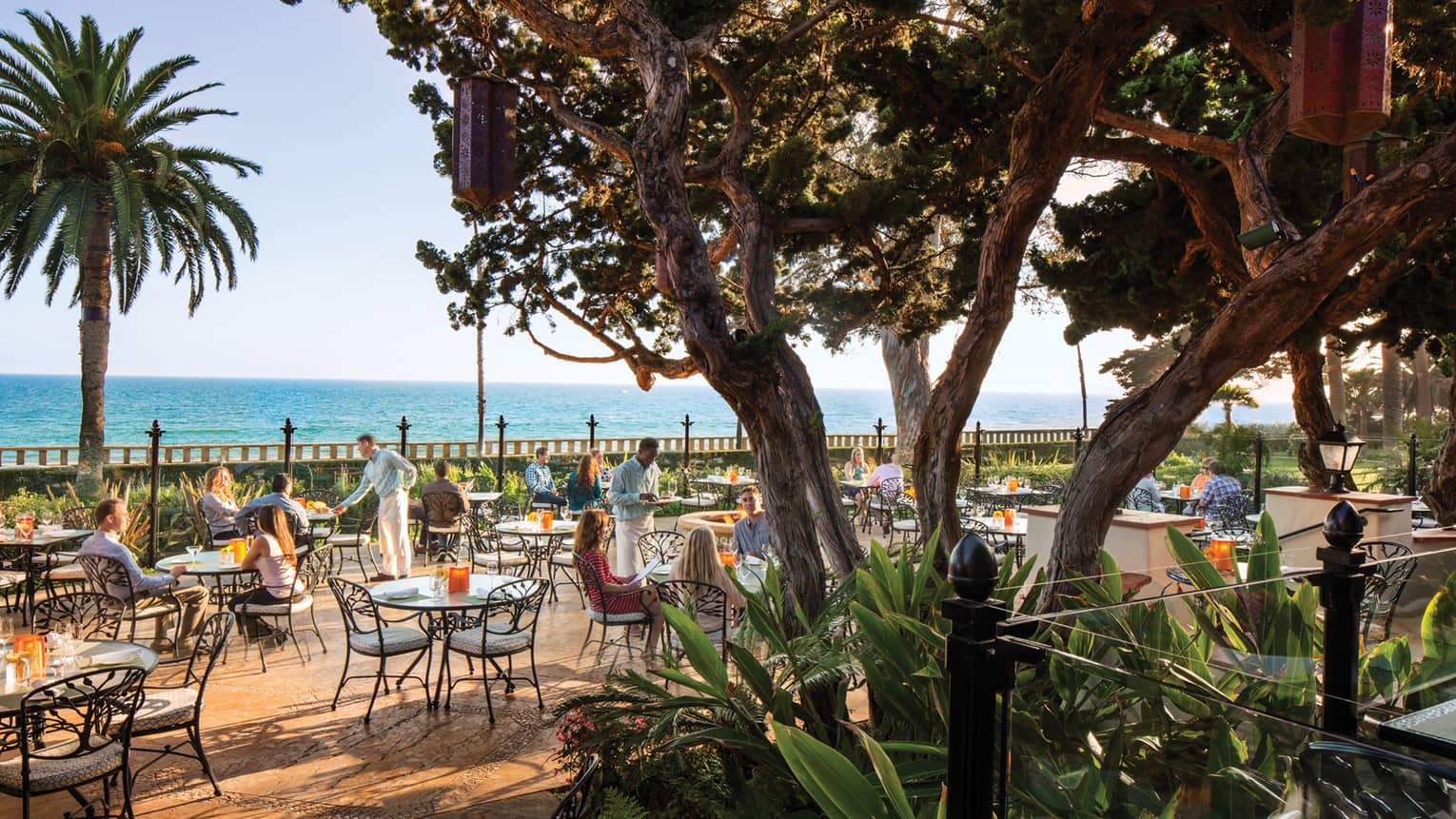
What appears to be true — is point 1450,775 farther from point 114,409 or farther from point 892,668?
point 114,409

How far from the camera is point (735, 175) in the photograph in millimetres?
6223

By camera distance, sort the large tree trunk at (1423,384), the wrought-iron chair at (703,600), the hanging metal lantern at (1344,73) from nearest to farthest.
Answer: the hanging metal lantern at (1344,73)
the wrought-iron chair at (703,600)
the large tree trunk at (1423,384)

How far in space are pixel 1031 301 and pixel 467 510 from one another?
602 inches

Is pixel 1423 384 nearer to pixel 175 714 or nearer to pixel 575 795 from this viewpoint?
pixel 575 795

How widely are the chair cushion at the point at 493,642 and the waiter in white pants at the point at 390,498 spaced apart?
3.50 meters

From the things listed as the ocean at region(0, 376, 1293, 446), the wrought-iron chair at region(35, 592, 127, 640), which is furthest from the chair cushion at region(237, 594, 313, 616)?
the ocean at region(0, 376, 1293, 446)

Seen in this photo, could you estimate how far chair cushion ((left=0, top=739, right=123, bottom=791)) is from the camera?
358 cm

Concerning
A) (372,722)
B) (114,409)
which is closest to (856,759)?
(372,722)

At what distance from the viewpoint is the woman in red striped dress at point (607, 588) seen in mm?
6266

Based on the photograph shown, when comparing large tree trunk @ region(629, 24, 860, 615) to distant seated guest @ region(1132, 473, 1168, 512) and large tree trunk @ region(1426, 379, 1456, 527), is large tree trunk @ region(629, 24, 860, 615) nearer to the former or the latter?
distant seated guest @ region(1132, 473, 1168, 512)

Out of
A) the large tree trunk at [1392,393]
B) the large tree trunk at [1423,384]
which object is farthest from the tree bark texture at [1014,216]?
the large tree trunk at [1423,384]

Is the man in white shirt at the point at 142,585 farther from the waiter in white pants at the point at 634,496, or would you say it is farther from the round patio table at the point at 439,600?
the waiter in white pants at the point at 634,496

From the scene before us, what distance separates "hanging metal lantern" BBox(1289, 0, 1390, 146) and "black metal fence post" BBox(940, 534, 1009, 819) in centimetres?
286

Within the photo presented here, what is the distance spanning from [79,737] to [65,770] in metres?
0.23
